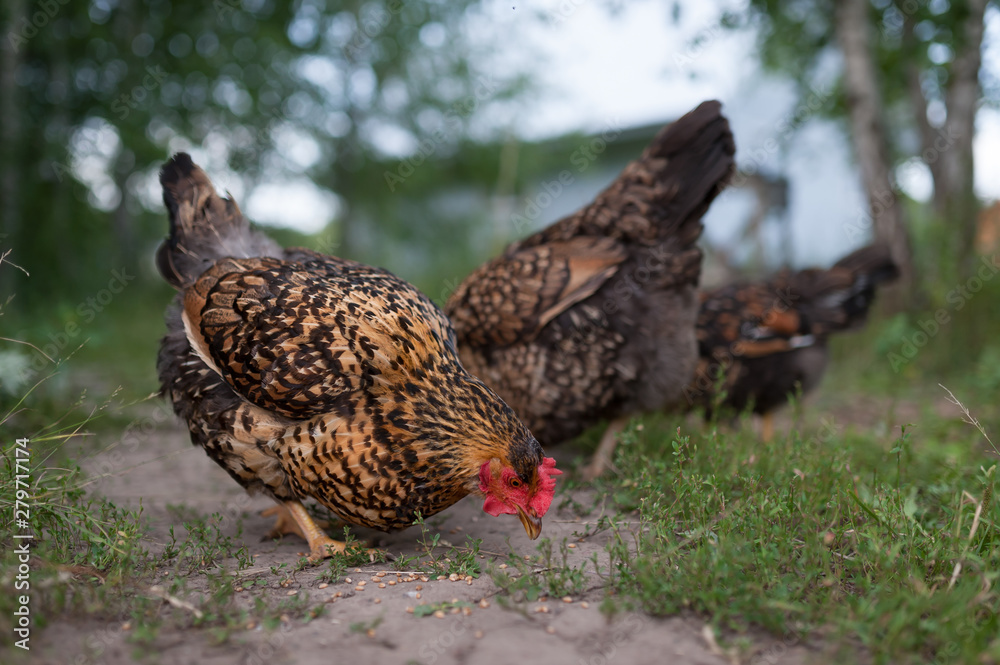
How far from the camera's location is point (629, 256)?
375 cm

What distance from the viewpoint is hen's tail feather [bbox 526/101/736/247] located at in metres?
3.71

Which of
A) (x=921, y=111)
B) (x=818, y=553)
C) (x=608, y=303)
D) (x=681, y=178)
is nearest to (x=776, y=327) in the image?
(x=681, y=178)

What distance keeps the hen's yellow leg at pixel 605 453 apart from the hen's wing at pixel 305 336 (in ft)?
4.53

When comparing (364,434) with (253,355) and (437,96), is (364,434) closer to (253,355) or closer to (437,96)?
(253,355)

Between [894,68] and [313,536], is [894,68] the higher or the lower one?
the higher one

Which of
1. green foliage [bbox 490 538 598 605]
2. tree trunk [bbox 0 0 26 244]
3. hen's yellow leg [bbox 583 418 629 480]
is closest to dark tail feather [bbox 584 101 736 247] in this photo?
hen's yellow leg [bbox 583 418 629 480]

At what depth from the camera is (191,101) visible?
11.0 metres

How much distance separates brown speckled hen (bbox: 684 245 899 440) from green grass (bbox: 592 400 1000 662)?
136cm

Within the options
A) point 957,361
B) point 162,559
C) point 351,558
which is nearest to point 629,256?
point 351,558

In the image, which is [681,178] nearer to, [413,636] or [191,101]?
[413,636]

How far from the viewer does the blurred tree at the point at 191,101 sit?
9305mm

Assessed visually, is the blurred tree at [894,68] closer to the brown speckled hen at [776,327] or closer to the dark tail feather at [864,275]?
the dark tail feather at [864,275]

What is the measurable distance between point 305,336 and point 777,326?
351 centimetres

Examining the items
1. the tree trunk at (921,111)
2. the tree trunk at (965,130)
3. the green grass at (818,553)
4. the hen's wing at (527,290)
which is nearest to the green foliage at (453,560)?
the green grass at (818,553)
